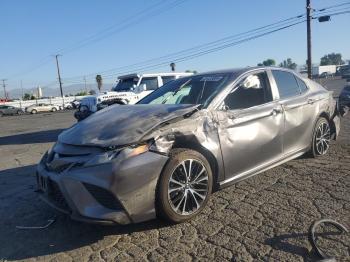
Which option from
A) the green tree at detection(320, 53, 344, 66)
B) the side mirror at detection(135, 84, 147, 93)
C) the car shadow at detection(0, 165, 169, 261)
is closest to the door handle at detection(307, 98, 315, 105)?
the car shadow at detection(0, 165, 169, 261)

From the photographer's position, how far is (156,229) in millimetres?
3998

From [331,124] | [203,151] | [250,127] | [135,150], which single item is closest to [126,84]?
[331,124]

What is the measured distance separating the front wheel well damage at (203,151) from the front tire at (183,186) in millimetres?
93

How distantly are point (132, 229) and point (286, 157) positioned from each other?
96.0 inches

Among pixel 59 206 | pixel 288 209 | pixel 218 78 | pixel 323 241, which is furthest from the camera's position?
pixel 218 78

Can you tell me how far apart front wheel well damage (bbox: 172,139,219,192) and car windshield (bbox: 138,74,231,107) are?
561 millimetres

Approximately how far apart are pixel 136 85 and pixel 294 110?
33.9 ft

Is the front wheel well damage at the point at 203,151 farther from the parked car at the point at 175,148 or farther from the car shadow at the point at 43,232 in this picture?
the car shadow at the point at 43,232

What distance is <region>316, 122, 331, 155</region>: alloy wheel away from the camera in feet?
20.6

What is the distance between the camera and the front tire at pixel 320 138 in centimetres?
618

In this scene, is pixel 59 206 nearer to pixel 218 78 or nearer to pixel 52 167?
pixel 52 167

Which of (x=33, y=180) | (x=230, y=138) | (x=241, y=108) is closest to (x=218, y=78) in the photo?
(x=241, y=108)

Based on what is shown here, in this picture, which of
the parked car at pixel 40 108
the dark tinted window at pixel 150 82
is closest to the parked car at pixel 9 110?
the parked car at pixel 40 108

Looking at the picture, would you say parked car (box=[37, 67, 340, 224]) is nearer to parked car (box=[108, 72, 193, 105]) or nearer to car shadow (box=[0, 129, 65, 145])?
car shadow (box=[0, 129, 65, 145])
